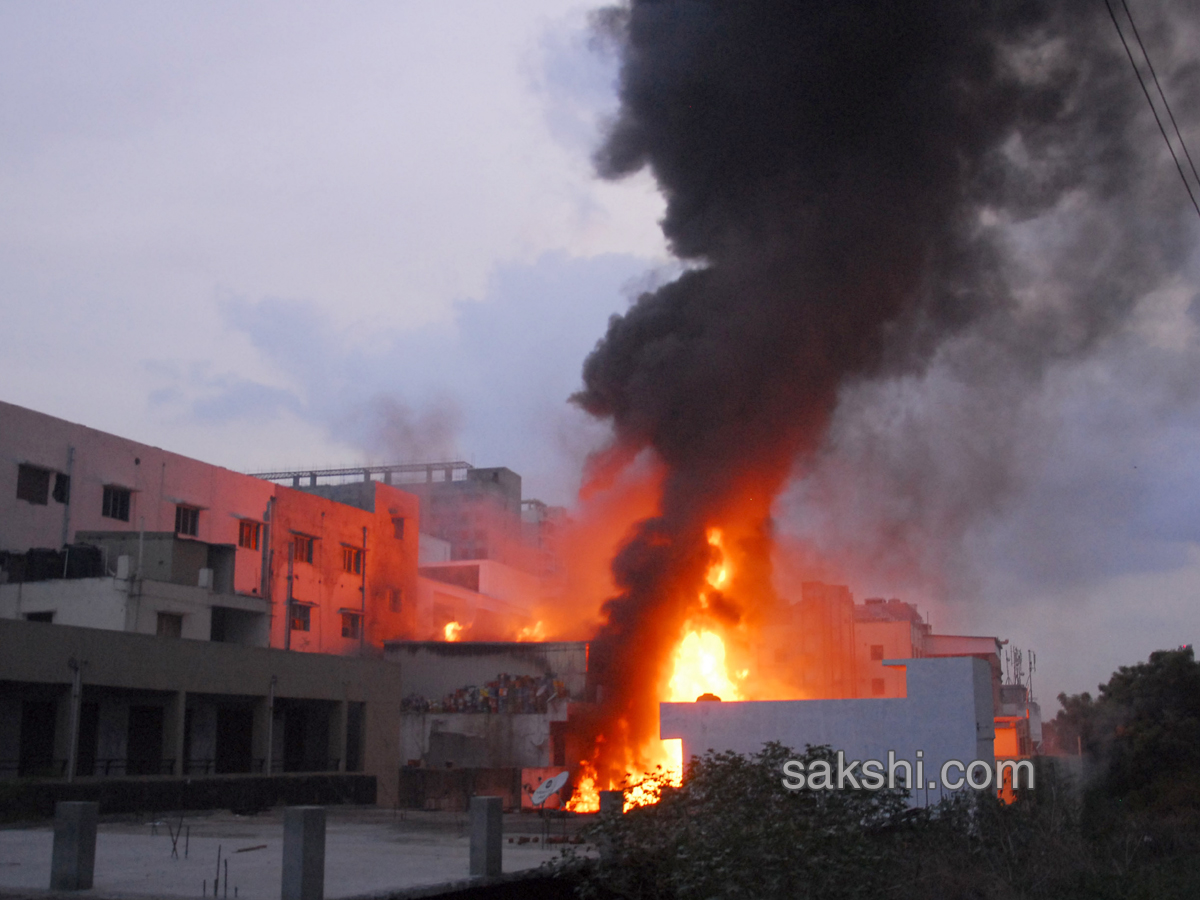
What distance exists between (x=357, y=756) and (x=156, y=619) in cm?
875

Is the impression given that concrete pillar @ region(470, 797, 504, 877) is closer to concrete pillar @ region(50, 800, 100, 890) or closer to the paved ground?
the paved ground

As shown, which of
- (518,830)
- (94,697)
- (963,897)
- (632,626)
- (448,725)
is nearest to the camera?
(963,897)

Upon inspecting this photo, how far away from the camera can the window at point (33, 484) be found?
37.5 meters

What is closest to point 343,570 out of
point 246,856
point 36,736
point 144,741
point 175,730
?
point 144,741

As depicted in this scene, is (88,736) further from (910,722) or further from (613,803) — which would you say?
(910,722)

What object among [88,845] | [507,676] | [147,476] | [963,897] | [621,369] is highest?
[621,369]

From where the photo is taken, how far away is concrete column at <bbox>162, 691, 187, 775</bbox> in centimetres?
3234

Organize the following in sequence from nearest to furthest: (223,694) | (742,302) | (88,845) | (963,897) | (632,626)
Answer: (88,845) < (963,897) < (223,694) < (742,302) < (632,626)

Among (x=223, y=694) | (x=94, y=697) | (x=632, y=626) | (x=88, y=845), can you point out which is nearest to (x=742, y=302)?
(x=632, y=626)

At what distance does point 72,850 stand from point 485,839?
5069mm

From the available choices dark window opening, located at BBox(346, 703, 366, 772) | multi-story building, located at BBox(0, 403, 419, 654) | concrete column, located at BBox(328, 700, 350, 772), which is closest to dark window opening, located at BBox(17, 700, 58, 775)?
multi-story building, located at BBox(0, 403, 419, 654)

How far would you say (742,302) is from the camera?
37.6 m

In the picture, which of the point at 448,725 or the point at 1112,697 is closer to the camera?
the point at 1112,697

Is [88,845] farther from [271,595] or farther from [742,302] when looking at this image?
[271,595]
